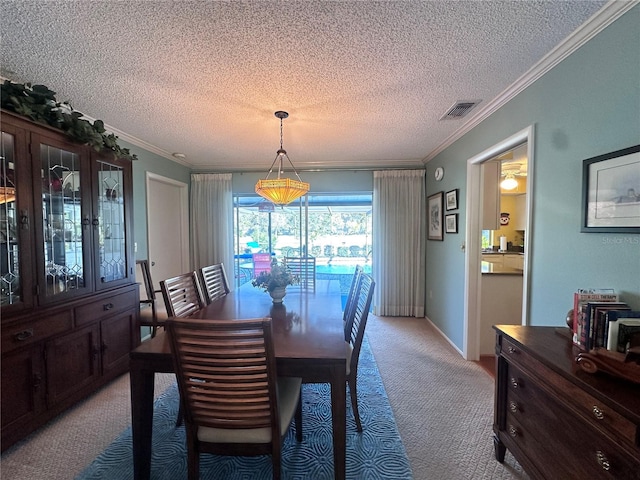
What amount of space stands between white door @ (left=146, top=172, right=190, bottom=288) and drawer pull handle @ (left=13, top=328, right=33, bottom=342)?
1915 mm

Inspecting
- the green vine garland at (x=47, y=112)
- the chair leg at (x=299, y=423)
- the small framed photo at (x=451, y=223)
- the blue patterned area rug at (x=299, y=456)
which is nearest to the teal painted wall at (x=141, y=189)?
the green vine garland at (x=47, y=112)

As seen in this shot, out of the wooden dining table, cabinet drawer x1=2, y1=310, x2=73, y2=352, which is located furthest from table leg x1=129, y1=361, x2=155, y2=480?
cabinet drawer x1=2, y1=310, x2=73, y2=352

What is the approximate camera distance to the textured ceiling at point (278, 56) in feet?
4.47

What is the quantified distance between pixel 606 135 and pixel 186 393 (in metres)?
2.37

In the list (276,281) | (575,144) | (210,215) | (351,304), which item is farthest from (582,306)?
(210,215)

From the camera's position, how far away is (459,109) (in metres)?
2.46

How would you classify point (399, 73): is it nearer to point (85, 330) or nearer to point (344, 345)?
point (344, 345)

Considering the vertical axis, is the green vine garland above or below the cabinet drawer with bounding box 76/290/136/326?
above

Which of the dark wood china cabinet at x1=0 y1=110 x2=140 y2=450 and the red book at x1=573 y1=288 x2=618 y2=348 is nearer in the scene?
the red book at x1=573 y1=288 x2=618 y2=348

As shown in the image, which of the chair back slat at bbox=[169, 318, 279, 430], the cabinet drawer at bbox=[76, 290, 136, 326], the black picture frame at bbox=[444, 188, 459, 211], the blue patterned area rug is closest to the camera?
the chair back slat at bbox=[169, 318, 279, 430]

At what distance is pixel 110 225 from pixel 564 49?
356 cm

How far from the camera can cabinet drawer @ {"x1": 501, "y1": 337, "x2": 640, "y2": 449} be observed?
2.96 feet

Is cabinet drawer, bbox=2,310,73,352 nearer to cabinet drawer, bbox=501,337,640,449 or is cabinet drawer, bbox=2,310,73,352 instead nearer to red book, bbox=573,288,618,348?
cabinet drawer, bbox=501,337,640,449

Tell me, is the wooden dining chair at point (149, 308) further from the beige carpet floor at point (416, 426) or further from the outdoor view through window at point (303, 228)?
the outdoor view through window at point (303, 228)
